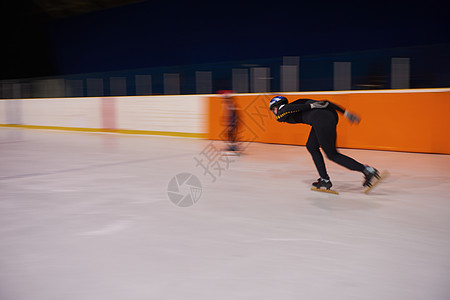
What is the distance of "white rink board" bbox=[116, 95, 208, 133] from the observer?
34.7ft

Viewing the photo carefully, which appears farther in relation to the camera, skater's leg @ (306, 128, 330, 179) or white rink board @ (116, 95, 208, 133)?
white rink board @ (116, 95, 208, 133)

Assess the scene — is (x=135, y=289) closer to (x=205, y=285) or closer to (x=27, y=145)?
(x=205, y=285)

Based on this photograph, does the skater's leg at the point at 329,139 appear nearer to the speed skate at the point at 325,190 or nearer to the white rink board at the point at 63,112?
the speed skate at the point at 325,190

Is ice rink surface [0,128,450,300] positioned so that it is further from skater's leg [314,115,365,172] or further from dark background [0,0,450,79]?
dark background [0,0,450,79]

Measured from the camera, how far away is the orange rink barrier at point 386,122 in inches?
291

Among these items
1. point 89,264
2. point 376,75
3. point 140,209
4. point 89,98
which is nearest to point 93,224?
point 140,209

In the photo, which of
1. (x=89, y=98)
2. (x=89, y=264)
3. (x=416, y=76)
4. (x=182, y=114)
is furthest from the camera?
(x=89, y=98)

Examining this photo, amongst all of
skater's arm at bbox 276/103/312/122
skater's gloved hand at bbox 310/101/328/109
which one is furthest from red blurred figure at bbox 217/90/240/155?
skater's gloved hand at bbox 310/101/328/109

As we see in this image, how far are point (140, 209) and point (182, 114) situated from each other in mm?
7357

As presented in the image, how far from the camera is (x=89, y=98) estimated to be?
43.4ft

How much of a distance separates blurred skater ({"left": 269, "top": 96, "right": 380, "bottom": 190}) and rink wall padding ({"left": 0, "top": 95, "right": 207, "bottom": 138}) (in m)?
6.21

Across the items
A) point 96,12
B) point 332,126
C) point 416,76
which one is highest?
point 96,12

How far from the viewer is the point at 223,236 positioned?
9.46ft

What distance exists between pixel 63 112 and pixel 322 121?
12067 mm
